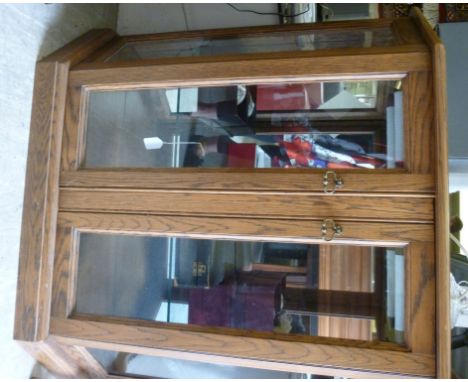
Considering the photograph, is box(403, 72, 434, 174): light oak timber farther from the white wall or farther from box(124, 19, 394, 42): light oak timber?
the white wall

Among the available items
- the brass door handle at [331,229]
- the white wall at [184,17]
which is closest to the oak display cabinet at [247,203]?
the brass door handle at [331,229]

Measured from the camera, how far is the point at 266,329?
0.78 metres

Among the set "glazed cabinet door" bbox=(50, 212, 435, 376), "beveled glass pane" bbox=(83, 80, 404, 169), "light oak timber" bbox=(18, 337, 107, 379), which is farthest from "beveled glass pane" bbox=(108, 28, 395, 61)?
"light oak timber" bbox=(18, 337, 107, 379)

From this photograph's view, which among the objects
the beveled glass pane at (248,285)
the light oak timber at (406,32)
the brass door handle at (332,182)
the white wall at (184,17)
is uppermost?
the white wall at (184,17)

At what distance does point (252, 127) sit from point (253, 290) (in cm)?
38

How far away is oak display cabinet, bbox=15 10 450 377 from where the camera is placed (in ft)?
2.31

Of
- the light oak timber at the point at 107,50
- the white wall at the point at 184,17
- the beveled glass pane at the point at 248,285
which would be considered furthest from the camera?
the white wall at the point at 184,17

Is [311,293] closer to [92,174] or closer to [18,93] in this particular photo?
[92,174]

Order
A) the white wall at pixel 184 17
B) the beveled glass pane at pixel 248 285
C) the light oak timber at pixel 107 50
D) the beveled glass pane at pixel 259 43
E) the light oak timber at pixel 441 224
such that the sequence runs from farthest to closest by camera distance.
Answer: the white wall at pixel 184 17
the light oak timber at pixel 107 50
the beveled glass pane at pixel 259 43
the beveled glass pane at pixel 248 285
the light oak timber at pixel 441 224

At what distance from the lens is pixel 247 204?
77 centimetres

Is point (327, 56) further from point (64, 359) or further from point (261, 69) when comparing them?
point (64, 359)

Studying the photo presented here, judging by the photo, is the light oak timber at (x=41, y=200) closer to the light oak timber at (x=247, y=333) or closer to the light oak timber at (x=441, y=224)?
the light oak timber at (x=247, y=333)

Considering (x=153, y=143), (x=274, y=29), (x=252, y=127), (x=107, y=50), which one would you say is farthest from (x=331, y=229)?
(x=107, y=50)

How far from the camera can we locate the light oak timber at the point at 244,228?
0.71 metres
